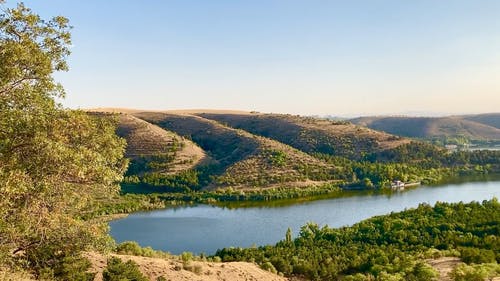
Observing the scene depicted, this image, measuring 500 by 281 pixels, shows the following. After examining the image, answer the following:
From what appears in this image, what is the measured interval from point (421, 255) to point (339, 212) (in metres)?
32.3

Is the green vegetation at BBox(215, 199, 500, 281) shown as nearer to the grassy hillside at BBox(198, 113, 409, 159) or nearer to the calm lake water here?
the calm lake water

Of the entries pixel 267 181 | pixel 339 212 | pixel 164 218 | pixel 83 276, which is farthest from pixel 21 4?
pixel 267 181

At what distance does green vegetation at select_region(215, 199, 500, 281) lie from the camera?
1395 inches

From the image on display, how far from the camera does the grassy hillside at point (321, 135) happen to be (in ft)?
416

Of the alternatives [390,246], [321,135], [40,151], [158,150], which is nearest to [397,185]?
[321,135]

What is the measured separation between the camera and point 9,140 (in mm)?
12664

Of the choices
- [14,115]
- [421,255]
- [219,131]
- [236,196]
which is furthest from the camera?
[219,131]

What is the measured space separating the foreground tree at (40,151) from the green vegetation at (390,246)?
2394cm

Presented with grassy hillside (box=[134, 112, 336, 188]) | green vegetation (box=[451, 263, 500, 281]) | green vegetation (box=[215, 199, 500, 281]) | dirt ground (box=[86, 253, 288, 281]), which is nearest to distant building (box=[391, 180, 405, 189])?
grassy hillside (box=[134, 112, 336, 188])

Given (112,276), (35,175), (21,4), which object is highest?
(21,4)

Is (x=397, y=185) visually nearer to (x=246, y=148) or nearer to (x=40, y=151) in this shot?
(x=246, y=148)

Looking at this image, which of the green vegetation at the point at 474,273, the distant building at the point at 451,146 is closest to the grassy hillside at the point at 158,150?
the green vegetation at the point at 474,273

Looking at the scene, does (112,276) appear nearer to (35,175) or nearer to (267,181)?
(35,175)

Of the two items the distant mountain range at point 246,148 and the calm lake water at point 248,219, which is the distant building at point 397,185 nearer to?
the calm lake water at point 248,219
